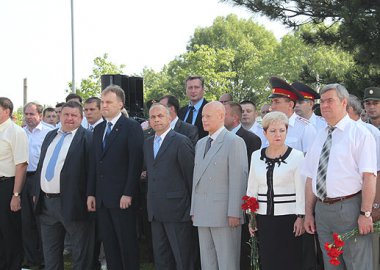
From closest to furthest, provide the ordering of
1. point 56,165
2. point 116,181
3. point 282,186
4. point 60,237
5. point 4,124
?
1. point 282,186
2. point 116,181
3. point 56,165
4. point 60,237
5. point 4,124

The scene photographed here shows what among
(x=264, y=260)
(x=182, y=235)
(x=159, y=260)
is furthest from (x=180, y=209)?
(x=264, y=260)

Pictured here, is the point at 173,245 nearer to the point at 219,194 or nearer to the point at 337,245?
the point at 219,194

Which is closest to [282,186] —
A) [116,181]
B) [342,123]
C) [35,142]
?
[342,123]

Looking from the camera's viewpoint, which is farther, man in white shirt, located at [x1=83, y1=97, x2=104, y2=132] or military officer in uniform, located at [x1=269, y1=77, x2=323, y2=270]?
man in white shirt, located at [x1=83, y1=97, x2=104, y2=132]

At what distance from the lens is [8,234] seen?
6.59 metres

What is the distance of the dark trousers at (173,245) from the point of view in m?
5.49

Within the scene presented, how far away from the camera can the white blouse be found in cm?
468

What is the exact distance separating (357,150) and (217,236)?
164 centimetres

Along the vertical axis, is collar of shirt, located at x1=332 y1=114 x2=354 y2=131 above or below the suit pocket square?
above

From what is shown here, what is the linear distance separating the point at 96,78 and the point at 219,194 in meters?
26.9

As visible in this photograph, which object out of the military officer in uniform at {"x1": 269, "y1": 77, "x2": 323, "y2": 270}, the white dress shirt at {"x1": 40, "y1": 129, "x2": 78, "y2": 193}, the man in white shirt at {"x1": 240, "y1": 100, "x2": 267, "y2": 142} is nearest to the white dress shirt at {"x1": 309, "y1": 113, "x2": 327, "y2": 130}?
the man in white shirt at {"x1": 240, "y1": 100, "x2": 267, "y2": 142}

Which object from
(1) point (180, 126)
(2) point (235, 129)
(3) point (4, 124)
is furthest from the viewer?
(3) point (4, 124)

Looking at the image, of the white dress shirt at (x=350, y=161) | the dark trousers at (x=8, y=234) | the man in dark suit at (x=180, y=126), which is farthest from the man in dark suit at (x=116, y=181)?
the white dress shirt at (x=350, y=161)

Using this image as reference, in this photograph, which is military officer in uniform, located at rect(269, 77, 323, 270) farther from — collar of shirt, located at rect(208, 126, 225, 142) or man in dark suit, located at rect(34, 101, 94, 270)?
man in dark suit, located at rect(34, 101, 94, 270)
